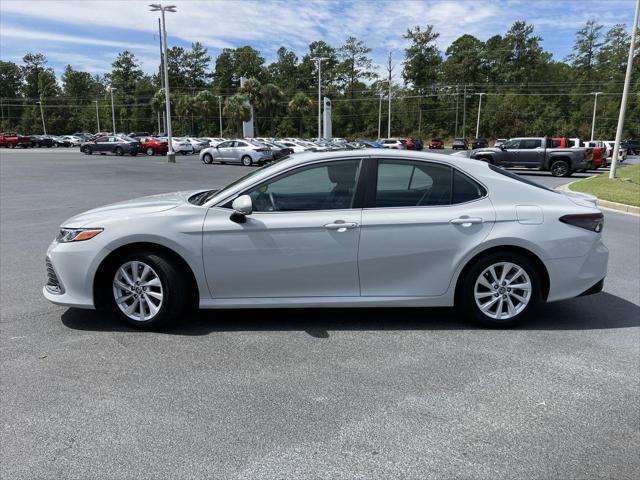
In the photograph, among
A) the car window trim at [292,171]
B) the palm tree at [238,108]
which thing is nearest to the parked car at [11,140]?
the palm tree at [238,108]

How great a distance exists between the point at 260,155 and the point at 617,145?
19.2 meters

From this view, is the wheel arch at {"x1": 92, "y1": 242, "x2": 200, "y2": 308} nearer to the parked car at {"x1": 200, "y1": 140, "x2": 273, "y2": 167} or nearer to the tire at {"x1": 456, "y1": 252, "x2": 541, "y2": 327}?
the tire at {"x1": 456, "y1": 252, "x2": 541, "y2": 327}

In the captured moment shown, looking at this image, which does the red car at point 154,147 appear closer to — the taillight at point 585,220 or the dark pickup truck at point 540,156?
the dark pickup truck at point 540,156

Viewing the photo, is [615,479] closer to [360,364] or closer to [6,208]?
[360,364]

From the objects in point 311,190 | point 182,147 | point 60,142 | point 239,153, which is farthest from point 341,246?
point 60,142

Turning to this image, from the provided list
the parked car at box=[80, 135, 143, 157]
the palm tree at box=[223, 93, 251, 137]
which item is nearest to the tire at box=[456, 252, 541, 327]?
the parked car at box=[80, 135, 143, 157]

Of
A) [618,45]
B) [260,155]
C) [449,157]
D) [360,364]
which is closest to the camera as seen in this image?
[360,364]

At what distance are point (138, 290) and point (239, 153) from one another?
29.1m

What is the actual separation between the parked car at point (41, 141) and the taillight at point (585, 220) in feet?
239

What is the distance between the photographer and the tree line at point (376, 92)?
301 feet

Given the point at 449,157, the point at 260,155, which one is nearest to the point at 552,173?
the point at 260,155

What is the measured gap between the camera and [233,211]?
4461 millimetres

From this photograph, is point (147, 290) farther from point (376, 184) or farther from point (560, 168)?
point (560, 168)

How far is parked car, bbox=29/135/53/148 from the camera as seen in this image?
65750 mm
